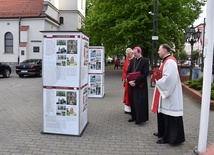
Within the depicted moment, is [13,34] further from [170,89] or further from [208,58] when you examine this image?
[208,58]

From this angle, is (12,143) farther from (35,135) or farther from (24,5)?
(24,5)

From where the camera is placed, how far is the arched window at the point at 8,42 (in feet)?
115

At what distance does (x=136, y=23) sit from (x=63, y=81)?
16510 millimetres

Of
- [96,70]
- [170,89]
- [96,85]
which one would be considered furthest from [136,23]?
[170,89]

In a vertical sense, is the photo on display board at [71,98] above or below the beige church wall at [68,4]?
below

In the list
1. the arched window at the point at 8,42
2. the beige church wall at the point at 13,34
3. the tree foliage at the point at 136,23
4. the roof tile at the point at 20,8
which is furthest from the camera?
the arched window at the point at 8,42

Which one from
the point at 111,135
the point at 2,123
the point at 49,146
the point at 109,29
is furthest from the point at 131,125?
the point at 109,29

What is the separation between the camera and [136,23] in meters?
20.9

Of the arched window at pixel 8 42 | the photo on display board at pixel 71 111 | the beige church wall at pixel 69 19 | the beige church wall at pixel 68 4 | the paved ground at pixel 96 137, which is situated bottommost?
the paved ground at pixel 96 137

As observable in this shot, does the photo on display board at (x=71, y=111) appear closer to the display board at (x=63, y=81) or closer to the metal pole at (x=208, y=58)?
the display board at (x=63, y=81)

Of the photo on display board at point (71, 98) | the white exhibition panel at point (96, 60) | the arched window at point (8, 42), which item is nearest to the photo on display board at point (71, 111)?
the photo on display board at point (71, 98)

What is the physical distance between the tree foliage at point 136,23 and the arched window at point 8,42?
49.3ft

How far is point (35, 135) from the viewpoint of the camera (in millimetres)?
5508

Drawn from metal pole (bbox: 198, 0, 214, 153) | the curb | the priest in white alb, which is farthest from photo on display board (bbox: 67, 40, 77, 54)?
the curb
